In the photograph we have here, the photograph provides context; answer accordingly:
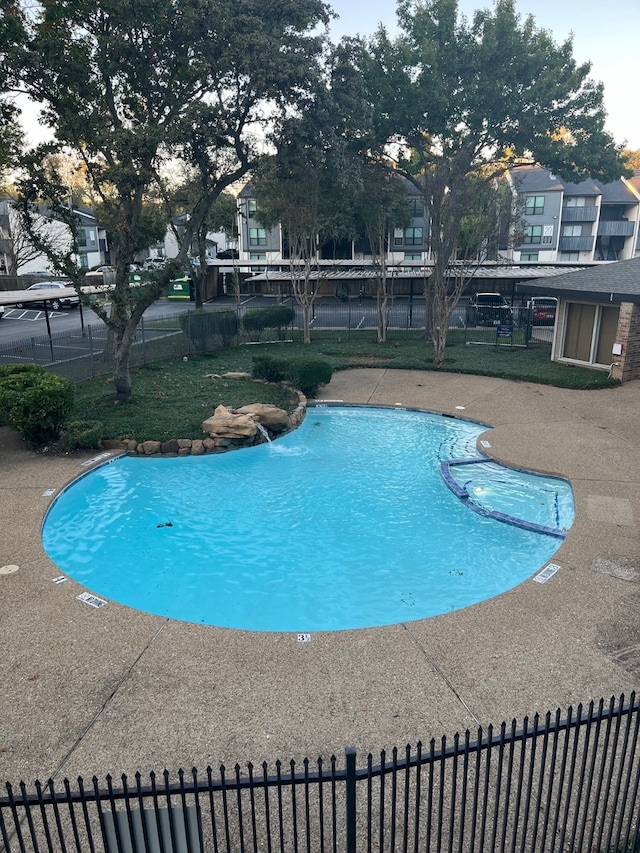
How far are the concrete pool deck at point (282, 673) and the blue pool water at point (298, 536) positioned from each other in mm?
1000

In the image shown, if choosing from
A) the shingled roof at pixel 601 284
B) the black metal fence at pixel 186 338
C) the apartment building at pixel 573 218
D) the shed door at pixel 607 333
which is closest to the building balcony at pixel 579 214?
the apartment building at pixel 573 218

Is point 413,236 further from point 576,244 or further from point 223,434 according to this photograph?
point 223,434

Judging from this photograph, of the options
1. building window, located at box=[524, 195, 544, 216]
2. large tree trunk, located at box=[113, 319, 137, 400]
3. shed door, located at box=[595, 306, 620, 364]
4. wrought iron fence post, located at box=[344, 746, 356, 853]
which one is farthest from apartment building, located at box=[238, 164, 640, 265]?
wrought iron fence post, located at box=[344, 746, 356, 853]

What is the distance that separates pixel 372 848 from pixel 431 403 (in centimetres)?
1505

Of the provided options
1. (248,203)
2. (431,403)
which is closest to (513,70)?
(431,403)

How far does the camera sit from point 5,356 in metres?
20.3

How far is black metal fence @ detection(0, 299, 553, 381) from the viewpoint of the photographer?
21016 millimetres

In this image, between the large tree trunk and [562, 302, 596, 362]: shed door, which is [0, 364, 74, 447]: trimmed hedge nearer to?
the large tree trunk

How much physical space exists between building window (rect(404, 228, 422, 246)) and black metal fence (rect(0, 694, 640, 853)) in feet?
186

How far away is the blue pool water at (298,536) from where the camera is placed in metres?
9.19

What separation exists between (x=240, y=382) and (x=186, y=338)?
5.39 meters

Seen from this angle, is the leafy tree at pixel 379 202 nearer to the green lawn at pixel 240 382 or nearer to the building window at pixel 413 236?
the green lawn at pixel 240 382

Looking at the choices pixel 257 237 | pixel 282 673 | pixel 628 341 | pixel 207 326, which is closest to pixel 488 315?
pixel 628 341

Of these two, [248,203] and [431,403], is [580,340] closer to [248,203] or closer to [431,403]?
[431,403]
